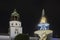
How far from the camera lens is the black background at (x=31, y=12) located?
2.46m

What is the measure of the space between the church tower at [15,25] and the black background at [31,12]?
14 cm

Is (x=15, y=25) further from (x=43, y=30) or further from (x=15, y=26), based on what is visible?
(x=43, y=30)

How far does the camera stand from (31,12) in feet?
8.21

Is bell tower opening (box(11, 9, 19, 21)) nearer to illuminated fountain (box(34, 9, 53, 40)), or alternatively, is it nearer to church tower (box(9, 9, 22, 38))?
church tower (box(9, 9, 22, 38))

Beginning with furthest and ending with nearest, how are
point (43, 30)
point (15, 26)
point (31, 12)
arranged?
point (31, 12) < point (15, 26) < point (43, 30)

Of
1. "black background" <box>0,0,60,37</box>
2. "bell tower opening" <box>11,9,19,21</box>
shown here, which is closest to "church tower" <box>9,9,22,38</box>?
"bell tower opening" <box>11,9,19,21</box>

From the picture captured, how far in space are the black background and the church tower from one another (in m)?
0.14

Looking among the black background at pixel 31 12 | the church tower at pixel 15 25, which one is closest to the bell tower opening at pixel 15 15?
the church tower at pixel 15 25

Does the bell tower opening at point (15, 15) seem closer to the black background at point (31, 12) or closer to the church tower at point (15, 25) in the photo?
the church tower at point (15, 25)

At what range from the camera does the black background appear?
96.7 inches

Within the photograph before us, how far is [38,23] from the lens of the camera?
2.44 metres

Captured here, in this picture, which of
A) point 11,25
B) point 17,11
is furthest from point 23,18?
point 11,25

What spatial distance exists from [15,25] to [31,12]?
31cm

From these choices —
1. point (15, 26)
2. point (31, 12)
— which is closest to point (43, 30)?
point (15, 26)
